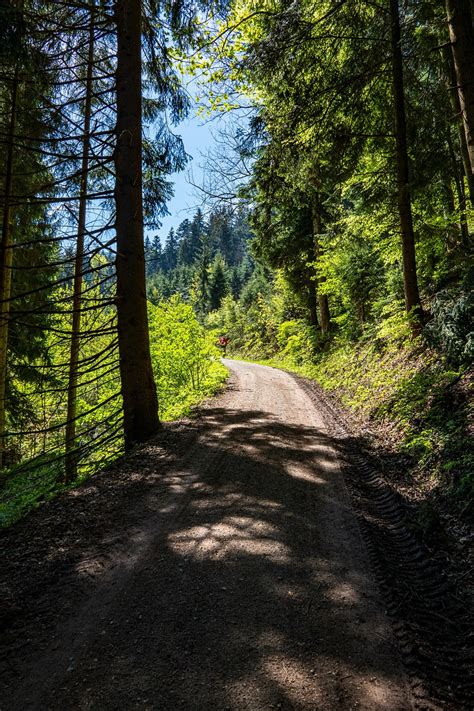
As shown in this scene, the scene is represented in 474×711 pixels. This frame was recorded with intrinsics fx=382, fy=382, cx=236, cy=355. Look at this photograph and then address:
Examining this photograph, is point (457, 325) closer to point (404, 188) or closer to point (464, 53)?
point (404, 188)

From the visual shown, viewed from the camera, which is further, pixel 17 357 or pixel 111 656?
pixel 17 357

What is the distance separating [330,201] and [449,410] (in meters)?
14.3

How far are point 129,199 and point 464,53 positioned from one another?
586cm

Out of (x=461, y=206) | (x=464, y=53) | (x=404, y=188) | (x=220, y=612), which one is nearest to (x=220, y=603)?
(x=220, y=612)

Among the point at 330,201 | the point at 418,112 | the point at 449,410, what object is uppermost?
the point at 330,201

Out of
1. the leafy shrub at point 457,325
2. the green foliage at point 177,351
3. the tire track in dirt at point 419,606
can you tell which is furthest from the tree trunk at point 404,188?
the green foliage at point 177,351

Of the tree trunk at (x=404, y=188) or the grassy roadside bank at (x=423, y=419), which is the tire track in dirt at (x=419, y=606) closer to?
the grassy roadside bank at (x=423, y=419)

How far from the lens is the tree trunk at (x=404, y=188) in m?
8.46

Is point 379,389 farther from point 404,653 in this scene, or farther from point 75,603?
point 75,603

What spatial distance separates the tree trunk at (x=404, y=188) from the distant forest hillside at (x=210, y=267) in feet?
11.8

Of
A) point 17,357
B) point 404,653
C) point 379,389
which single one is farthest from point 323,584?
point 17,357

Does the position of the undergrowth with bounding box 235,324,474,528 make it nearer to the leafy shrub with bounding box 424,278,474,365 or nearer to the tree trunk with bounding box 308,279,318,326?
the leafy shrub with bounding box 424,278,474,365

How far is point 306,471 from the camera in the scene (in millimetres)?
5391

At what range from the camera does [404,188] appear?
→ 27.6ft
